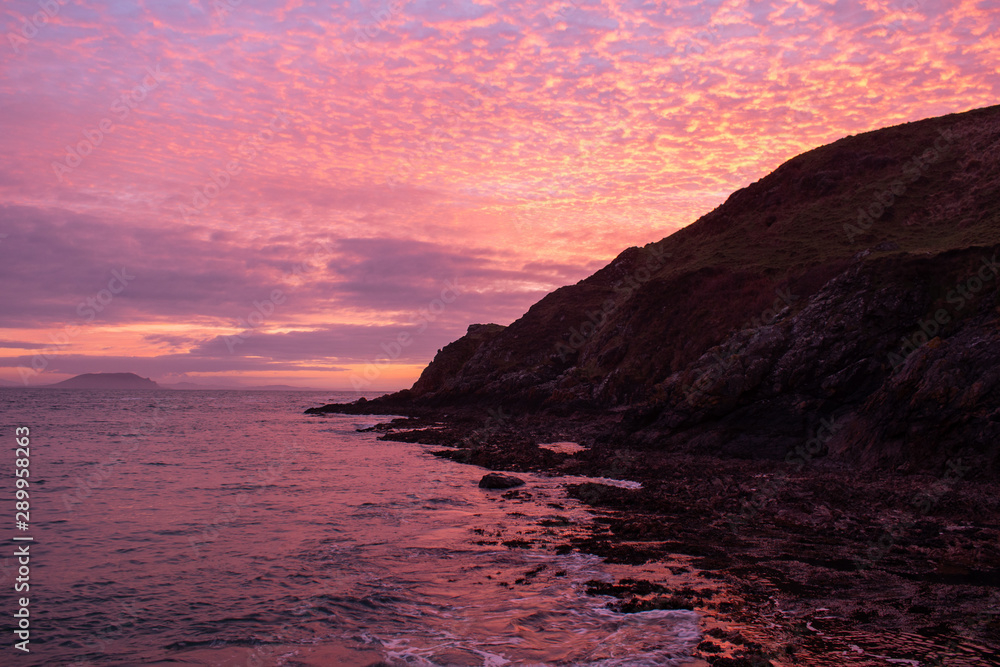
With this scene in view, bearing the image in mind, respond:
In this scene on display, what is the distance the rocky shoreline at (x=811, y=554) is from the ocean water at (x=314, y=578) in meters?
1.06

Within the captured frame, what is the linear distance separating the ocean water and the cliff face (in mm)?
13280

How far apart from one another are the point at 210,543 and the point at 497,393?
5741 centimetres

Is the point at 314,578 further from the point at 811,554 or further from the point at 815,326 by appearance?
the point at 815,326

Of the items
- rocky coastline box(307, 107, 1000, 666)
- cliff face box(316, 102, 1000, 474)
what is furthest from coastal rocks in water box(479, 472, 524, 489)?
cliff face box(316, 102, 1000, 474)

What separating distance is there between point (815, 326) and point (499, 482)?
20273mm

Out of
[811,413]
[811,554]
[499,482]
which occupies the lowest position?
[499,482]

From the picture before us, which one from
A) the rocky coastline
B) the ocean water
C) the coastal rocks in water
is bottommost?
the coastal rocks in water

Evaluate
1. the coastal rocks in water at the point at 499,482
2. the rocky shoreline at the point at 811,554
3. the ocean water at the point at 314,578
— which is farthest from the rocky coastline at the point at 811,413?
the coastal rocks in water at the point at 499,482

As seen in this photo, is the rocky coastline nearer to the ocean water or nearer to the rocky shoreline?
the rocky shoreline

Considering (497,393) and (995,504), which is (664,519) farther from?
(497,393)

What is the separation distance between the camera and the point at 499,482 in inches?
1115

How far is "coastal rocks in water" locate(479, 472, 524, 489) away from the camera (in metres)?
28.2

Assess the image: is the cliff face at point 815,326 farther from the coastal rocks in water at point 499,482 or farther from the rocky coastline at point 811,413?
the coastal rocks in water at point 499,482

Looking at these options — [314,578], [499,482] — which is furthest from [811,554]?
[499,482]
